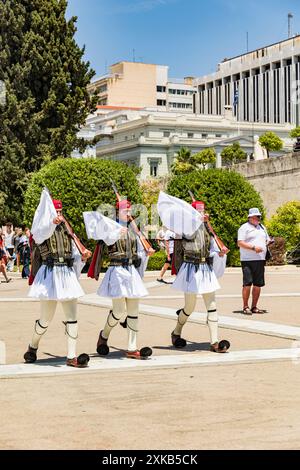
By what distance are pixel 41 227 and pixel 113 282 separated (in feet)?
3.82

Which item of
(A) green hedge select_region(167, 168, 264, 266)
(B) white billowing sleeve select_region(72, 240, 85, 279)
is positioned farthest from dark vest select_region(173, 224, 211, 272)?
(A) green hedge select_region(167, 168, 264, 266)

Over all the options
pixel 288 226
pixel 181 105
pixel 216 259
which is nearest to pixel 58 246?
pixel 216 259

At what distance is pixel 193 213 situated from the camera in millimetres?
10812

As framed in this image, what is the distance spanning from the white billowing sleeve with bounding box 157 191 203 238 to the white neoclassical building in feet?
258

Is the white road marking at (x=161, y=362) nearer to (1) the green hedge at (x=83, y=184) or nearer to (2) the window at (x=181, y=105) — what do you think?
(1) the green hedge at (x=83, y=184)

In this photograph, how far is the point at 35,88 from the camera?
45844mm

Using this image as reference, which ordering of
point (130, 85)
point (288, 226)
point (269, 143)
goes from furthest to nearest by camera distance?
point (130, 85) → point (269, 143) → point (288, 226)

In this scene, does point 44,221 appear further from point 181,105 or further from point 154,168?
point 181,105

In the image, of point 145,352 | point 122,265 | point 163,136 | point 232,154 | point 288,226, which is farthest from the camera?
point 163,136

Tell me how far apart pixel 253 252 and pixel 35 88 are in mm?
32364

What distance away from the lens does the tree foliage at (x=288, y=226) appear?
3472 centimetres

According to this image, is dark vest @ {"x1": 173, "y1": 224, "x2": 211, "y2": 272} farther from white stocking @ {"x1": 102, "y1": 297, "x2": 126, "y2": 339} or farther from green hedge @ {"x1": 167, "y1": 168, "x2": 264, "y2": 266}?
green hedge @ {"x1": 167, "y1": 168, "x2": 264, "y2": 266}

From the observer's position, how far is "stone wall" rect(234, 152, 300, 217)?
44750 mm
